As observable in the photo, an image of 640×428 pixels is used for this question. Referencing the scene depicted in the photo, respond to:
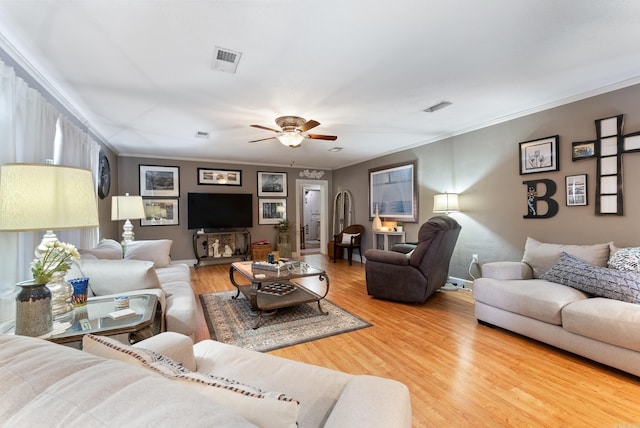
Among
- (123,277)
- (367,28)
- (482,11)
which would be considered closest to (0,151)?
(123,277)

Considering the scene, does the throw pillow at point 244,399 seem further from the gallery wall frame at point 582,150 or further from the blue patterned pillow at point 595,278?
the gallery wall frame at point 582,150

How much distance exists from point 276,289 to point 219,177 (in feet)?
12.7

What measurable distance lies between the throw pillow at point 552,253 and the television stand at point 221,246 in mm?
5151

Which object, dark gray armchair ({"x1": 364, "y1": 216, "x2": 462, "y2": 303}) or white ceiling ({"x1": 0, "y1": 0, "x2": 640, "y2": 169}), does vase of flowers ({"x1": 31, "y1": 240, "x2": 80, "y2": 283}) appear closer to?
white ceiling ({"x1": 0, "y1": 0, "x2": 640, "y2": 169})

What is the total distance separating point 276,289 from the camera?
3.34m

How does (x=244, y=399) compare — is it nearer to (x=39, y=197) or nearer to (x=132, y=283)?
(x=39, y=197)

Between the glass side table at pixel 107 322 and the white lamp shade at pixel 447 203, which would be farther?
the white lamp shade at pixel 447 203

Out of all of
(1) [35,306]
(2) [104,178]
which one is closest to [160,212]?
(2) [104,178]

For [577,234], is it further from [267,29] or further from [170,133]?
[170,133]

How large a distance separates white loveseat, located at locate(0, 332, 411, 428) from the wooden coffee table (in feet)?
6.11

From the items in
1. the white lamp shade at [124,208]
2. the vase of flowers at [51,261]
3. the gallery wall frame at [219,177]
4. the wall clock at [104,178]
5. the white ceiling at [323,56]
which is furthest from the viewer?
the gallery wall frame at [219,177]

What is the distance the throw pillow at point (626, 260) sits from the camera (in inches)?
91.0

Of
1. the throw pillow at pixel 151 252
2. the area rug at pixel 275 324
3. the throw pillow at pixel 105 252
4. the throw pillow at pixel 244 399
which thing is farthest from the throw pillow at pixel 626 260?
the throw pillow at pixel 151 252

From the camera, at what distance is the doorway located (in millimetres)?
7615
